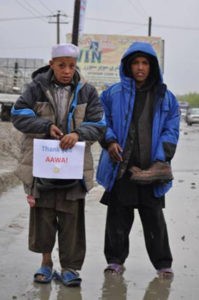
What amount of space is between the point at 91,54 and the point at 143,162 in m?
46.1

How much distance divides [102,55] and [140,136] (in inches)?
1833

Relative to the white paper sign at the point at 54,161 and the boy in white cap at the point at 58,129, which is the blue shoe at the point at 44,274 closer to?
the boy in white cap at the point at 58,129

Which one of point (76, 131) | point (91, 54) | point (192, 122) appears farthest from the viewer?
point (192, 122)

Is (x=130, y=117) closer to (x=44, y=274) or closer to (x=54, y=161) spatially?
(x=54, y=161)

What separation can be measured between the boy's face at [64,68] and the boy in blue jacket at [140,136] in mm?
518

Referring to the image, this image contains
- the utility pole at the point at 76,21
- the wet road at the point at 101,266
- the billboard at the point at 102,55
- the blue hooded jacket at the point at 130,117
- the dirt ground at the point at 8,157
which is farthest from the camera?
the billboard at the point at 102,55

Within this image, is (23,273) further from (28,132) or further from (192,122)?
(192,122)

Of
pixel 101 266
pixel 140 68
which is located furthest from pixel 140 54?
pixel 101 266

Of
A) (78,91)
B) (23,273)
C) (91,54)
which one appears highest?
(91,54)

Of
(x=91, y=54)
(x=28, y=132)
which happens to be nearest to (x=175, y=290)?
(x=28, y=132)

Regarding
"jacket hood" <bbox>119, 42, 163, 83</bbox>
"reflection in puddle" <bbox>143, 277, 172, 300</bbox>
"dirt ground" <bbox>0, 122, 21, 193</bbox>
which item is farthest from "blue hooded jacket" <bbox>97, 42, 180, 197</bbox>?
"dirt ground" <bbox>0, 122, 21, 193</bbox>

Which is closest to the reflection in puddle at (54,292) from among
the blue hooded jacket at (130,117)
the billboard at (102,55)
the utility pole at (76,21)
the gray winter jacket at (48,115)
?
the gray winter jacket at (48,115)

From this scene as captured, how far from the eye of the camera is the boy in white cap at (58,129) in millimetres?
4703

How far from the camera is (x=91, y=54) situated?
50594 millimetres
